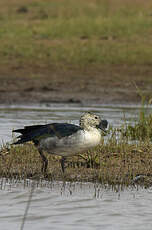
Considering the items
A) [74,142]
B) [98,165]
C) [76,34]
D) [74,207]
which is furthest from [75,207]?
[76,34]

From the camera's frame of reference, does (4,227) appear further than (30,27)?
No

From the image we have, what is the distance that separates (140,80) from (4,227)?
992cm

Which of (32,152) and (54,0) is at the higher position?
(54,0)

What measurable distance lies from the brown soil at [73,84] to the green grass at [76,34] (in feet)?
1.58

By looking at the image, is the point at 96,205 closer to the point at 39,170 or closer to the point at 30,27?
the point at 39,170

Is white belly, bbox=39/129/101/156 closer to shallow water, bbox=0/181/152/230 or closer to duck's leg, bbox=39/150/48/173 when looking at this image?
duck's leg, bbox=39/150/48/173

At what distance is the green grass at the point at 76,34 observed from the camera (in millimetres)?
16500

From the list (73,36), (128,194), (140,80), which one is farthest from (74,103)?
(128,194)

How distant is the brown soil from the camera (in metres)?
13.9

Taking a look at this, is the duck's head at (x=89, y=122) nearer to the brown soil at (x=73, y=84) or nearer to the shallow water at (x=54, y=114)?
the shallow water at (x=54, y=114)

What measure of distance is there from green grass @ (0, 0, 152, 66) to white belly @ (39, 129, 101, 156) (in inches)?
373

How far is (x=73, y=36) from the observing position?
17.9 metres

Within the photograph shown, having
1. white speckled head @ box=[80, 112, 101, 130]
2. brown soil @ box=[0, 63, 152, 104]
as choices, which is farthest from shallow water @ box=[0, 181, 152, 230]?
brown soil @ box=[0, 63, 152, 104]

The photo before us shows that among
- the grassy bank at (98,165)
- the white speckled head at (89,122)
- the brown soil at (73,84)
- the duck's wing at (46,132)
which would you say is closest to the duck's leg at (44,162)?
the grassy bank at (98,165)
